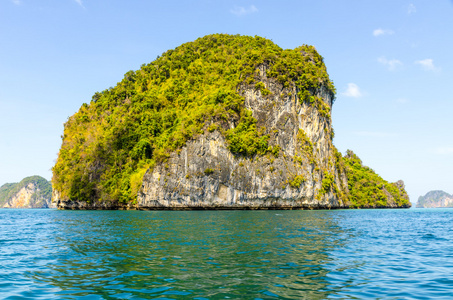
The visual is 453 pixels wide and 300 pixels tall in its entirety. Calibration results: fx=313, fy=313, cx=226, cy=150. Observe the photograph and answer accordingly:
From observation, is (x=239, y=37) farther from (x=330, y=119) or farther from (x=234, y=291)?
(x=234, y=291)

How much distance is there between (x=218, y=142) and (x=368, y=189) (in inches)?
2647

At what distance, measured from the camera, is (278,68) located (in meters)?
77.7

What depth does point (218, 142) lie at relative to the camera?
6862cm

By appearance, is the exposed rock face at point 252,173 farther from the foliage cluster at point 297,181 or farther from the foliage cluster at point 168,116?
the foliage cluster at point 168,116

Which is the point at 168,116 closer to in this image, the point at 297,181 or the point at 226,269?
the point at 297,181

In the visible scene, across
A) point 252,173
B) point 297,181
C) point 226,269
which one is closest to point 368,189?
point 297,181

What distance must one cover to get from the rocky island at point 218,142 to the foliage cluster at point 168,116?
11.4 inches

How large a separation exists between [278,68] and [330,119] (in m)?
20.7

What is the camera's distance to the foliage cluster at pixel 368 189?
341 ft

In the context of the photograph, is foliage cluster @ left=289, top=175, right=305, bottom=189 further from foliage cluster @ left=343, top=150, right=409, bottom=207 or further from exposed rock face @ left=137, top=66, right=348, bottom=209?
foliage cluster @ left=343, top=150, right=409, bottom=207

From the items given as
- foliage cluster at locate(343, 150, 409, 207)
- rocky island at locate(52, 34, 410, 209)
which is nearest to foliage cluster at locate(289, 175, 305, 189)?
rocky island at locate(52, 34, 410, 209)

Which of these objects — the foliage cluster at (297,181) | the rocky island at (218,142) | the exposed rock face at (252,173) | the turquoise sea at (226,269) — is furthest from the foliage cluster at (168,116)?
the turquoise sea at (226,269)

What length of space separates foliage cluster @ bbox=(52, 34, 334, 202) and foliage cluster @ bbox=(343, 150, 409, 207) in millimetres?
39427

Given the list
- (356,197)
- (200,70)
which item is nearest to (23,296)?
(200,70)
